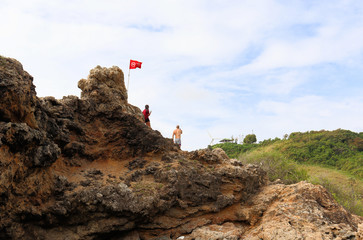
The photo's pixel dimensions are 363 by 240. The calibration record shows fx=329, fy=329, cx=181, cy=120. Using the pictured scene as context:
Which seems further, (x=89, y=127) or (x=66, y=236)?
(x=89, y=127)

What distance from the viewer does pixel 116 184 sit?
362 inches

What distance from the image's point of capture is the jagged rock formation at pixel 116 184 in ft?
24.5

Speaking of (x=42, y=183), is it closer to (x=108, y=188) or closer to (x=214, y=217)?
(x=108, y=188)

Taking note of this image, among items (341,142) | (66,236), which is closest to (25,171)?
(66,236)

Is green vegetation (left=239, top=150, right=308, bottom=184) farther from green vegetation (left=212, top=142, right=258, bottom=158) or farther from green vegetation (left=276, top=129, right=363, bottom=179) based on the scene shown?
green vegetation (left=212, top=142, right=258, bottom=158)

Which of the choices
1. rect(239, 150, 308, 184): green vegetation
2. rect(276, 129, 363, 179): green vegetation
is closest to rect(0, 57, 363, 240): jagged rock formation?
rect(239, 150, 308, 184): green vegetation

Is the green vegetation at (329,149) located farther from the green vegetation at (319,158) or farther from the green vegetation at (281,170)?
the green vegetation at (281,170)

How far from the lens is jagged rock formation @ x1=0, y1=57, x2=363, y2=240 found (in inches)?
294

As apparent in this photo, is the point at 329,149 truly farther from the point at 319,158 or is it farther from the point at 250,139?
the point at 250,139

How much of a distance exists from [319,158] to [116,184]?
31.6 meters

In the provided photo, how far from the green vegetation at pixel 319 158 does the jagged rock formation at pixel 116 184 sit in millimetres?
8962

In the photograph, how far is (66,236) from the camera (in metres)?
8.24

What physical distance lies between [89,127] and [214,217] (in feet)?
16.0

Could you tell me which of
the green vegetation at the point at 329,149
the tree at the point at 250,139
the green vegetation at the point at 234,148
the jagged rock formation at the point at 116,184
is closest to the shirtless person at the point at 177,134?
the jagged rock formation at the point at 116,184
